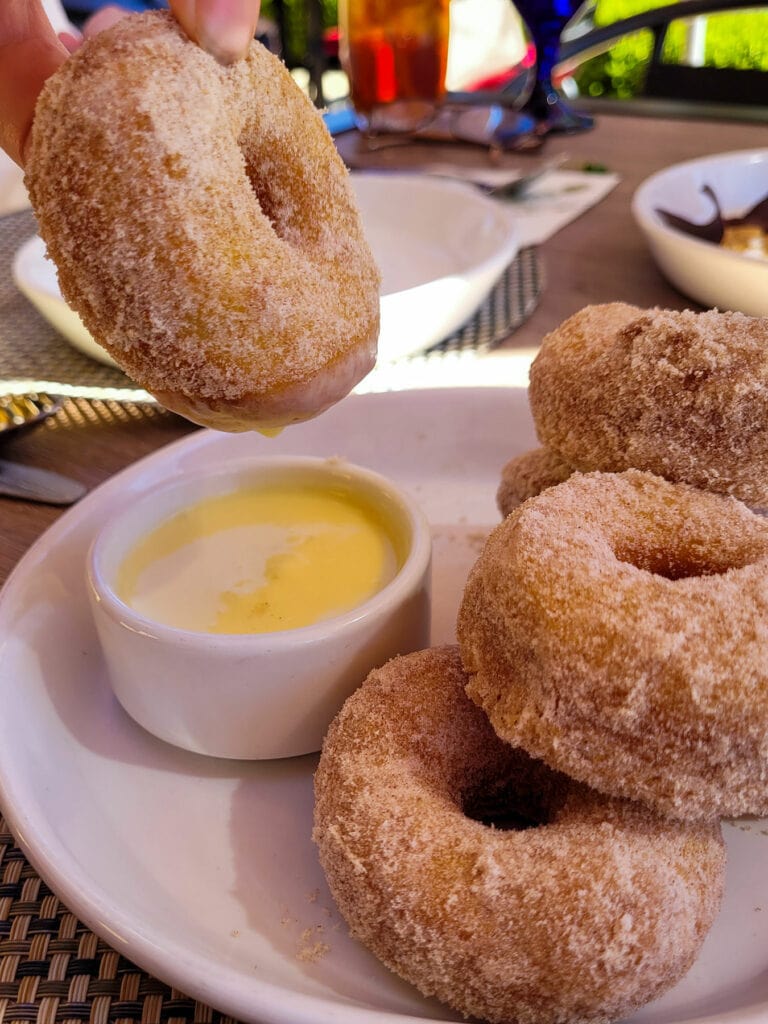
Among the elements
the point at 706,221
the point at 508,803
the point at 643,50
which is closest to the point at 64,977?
the point at 508,803

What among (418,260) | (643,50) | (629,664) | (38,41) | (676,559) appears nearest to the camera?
(629,664)

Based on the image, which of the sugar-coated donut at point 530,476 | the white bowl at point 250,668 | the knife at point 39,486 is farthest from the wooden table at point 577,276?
the sugar-coated donut at point 530,476

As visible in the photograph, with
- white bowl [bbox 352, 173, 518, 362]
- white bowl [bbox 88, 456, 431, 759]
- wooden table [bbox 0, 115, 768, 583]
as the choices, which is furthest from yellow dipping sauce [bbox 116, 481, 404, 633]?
white bowl [bbox 352, 173, 518, 362]

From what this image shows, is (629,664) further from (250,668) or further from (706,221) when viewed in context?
(706,221)

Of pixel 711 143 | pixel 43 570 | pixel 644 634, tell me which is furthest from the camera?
pixel 711 143

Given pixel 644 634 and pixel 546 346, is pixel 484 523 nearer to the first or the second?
pixel 546 346

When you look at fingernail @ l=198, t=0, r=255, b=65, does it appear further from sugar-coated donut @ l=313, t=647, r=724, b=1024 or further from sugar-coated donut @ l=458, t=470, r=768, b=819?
sugar-coated donut @ l=313, t=647, r=724, b=1024

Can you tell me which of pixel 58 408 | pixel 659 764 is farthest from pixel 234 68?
pixel 58 408
